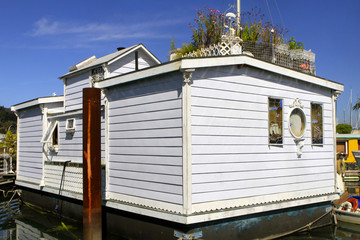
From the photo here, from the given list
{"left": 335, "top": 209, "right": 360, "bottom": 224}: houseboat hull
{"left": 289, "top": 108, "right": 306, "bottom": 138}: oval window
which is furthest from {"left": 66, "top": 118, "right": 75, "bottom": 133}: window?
{"left": 335, "top": 209, "right": 360, "bottom": 224}: houseboat hull

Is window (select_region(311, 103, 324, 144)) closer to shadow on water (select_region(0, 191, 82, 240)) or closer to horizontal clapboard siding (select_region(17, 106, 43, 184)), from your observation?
shadow on water (select_region(0, 191, 82, 240))

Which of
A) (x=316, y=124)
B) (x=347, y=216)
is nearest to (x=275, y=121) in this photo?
(x=316, y=124)

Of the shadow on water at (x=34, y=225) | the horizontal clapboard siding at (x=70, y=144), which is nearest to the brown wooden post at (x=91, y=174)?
the shadow on water at (x=34, y=225)

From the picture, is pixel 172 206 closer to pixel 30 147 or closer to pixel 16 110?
pixel 30 147

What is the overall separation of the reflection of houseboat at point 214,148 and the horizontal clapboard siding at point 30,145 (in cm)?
283

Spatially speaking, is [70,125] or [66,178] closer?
[66,178]

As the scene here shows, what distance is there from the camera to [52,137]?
45.4 feet

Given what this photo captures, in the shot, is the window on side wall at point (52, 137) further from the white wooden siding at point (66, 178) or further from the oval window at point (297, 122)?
the oval window at point (297, 122)

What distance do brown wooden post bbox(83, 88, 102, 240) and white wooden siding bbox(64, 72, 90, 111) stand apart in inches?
169

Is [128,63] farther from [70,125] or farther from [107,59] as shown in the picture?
[70,125]

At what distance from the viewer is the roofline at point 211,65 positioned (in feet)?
26.1

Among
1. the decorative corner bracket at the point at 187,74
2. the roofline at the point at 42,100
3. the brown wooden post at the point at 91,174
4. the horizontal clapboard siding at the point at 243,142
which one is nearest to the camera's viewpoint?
the decorative corner bracket at the point at 187,74

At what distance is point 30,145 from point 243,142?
392 inches

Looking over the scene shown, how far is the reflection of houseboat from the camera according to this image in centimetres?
805
